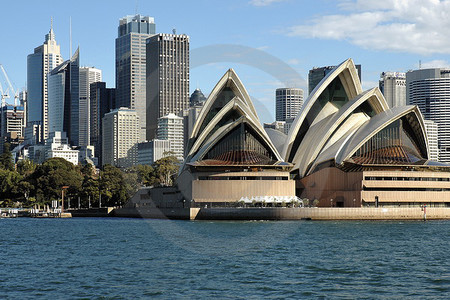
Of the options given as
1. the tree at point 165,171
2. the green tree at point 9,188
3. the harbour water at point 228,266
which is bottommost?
the harbour water at point 228,266

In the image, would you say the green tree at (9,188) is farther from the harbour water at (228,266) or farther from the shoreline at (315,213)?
the harbour water at (228,266)

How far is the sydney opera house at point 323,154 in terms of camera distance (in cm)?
9000

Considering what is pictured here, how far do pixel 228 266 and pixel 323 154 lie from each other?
58.3m

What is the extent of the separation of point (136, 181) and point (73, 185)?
12.7 m

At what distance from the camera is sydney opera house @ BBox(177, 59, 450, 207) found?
90.0 m

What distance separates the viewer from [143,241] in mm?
54594

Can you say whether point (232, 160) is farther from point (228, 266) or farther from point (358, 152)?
point (228, 266)

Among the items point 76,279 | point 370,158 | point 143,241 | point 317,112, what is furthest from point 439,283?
point 317,112

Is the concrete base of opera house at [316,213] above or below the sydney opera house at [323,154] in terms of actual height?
below

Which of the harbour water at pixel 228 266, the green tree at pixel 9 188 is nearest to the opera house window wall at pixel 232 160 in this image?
the harbour water at pixel 228 266

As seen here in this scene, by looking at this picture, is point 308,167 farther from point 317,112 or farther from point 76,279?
point 76,279

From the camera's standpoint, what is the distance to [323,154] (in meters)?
95.4

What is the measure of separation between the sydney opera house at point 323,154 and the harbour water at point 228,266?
1214 inches

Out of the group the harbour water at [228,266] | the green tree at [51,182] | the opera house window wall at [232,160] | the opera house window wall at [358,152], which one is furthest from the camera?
the green tree at [51,182]
